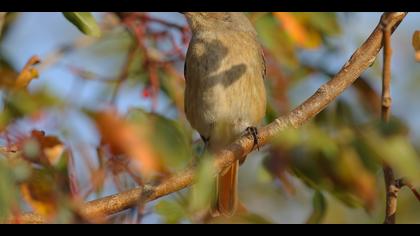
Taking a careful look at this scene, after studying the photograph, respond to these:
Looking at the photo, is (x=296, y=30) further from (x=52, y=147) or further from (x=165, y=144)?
(x=165, y=144)

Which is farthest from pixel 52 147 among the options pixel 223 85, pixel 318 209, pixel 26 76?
pixel 223 85

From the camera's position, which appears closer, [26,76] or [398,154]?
[398,154]

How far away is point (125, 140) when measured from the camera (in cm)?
180

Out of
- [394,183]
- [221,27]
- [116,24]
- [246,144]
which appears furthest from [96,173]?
[221,27]

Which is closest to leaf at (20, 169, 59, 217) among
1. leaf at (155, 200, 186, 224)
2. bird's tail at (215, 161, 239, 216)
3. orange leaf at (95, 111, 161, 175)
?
orange leaf at (95, 111, 161, 175)

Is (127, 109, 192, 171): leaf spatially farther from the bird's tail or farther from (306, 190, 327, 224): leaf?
the bird's tail

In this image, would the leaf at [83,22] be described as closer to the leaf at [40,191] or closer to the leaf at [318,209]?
the leaf at [40,191]

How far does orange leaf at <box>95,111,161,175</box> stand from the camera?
1.79 metres

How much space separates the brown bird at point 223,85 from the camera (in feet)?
12.2

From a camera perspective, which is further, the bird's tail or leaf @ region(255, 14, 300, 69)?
the bird's tail

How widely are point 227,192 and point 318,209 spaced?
3.65 feet

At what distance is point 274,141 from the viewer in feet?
8.41

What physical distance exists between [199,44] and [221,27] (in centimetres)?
22

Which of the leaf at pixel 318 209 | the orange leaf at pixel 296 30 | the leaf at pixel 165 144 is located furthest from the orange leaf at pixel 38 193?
the orange leaf at pixel 296 30
